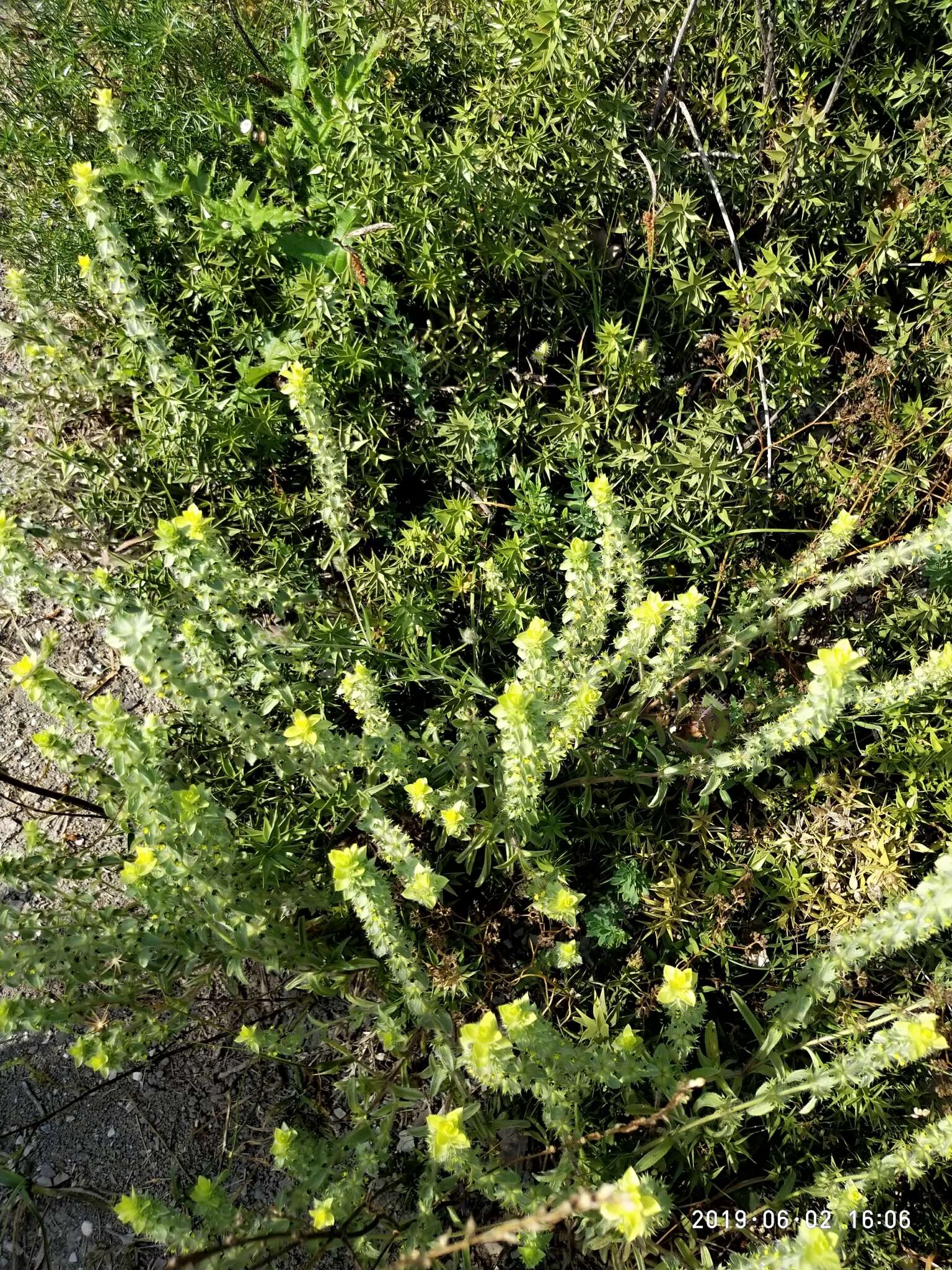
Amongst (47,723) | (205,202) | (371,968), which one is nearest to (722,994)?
(371,968)

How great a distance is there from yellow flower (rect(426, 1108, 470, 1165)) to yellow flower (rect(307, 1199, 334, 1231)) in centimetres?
27

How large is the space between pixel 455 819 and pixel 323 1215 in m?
0.90

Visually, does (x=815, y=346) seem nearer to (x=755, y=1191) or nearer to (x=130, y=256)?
(x=130, y=256)

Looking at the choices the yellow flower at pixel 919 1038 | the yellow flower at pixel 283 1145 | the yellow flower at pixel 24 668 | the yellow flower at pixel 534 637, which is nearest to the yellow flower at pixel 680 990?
the yellow flower at pixel 919 1038

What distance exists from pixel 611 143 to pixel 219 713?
2320 mm

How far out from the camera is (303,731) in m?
2.03

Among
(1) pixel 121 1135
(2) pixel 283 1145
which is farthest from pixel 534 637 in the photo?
(1) pixel 121 1135

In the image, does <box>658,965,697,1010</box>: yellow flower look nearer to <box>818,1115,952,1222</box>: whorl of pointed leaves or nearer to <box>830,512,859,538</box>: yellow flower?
<box>818,1115,952,1222</box>: whorl of pointed leaves

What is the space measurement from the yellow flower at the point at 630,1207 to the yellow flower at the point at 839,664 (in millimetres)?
1129

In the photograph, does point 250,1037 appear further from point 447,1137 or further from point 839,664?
point 839,664

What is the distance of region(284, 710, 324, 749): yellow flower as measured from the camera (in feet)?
6.66

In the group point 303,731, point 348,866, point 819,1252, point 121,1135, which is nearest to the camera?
point 819,1252

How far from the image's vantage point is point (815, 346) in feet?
9.75
